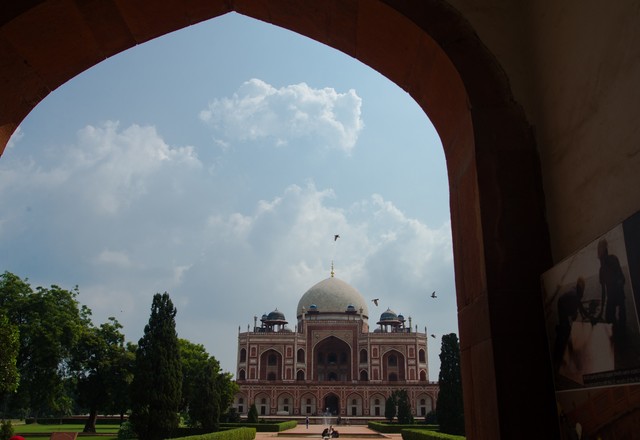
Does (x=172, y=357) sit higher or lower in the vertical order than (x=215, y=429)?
higher

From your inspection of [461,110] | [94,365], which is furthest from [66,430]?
[461,110]

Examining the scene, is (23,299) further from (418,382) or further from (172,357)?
(418,382)

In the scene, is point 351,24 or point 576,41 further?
point 351,24

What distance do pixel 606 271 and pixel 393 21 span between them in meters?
1.46

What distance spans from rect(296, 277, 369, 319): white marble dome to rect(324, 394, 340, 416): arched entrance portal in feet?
23.7

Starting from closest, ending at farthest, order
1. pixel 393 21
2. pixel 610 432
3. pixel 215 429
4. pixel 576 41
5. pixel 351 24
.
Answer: pixel 610 432
pixel 576 41
pixel 393 21
pixel 351 24
pixel 215 429

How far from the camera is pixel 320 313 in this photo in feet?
150

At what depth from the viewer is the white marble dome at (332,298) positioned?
45.8m

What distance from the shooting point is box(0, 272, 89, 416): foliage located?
66.7 ft

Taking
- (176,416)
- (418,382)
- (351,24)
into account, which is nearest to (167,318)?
(176,416)

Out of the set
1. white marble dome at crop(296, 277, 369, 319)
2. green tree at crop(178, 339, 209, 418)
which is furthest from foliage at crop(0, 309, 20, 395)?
white marble dome at crop(296, 277, 369, 319)

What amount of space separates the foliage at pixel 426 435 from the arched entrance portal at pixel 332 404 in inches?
839

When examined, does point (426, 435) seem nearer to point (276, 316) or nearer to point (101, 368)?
point (101, 368)

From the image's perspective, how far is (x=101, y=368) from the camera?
2405cm
